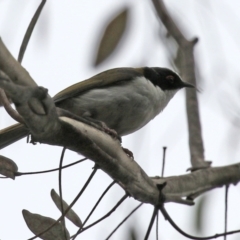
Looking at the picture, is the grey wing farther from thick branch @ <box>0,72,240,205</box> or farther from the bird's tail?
thick branch @ <box>0,72,240,205</box>

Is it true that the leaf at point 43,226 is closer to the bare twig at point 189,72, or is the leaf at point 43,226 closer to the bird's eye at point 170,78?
the bare twig at point 189,72

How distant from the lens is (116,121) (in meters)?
4.74

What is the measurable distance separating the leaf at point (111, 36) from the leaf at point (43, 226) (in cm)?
112

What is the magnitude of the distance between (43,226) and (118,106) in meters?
1.87

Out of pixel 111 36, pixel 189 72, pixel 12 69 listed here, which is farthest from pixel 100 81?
pixel 12 69

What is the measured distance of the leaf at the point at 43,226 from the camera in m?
2.98

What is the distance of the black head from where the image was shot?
541 centimetres

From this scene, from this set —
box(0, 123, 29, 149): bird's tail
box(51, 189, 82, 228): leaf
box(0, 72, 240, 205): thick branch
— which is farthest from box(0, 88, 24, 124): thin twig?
box(0, 123, 29, 149): bird's tail

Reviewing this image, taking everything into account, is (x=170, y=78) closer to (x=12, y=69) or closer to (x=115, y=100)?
(x=115, y=100)

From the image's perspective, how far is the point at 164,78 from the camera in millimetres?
5562

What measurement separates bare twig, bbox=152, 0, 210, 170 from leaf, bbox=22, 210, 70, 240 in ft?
4.68

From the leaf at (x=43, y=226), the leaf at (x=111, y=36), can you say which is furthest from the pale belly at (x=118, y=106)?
the leaf at (x=43, y=226)

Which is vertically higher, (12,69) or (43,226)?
(12,69)

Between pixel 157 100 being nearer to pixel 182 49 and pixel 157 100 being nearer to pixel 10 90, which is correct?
pixel 182 49
